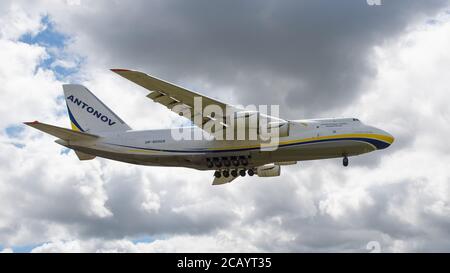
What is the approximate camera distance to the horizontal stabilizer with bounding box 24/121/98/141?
78.6 ft

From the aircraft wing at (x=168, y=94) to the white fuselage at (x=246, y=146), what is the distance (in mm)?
1305

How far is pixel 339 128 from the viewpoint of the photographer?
23.6m

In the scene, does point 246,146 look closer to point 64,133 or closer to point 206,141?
point 206,141

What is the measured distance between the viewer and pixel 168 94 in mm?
22391

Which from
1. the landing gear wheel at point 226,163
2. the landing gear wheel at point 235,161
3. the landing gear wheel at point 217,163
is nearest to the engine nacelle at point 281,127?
the landing gear wheel at point 235,161

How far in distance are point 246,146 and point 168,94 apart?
3824mm

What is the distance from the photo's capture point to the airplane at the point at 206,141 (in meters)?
23.3

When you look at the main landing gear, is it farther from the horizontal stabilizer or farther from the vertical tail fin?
the horizontal stabilizer

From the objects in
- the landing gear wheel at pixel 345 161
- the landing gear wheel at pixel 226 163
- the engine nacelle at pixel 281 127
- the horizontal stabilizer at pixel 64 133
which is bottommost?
the landing gear wheel at pixel 345 161

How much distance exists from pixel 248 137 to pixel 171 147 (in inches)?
123

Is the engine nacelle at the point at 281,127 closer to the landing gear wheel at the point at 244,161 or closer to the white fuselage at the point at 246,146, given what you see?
the white fuselage at the point at 246,146
